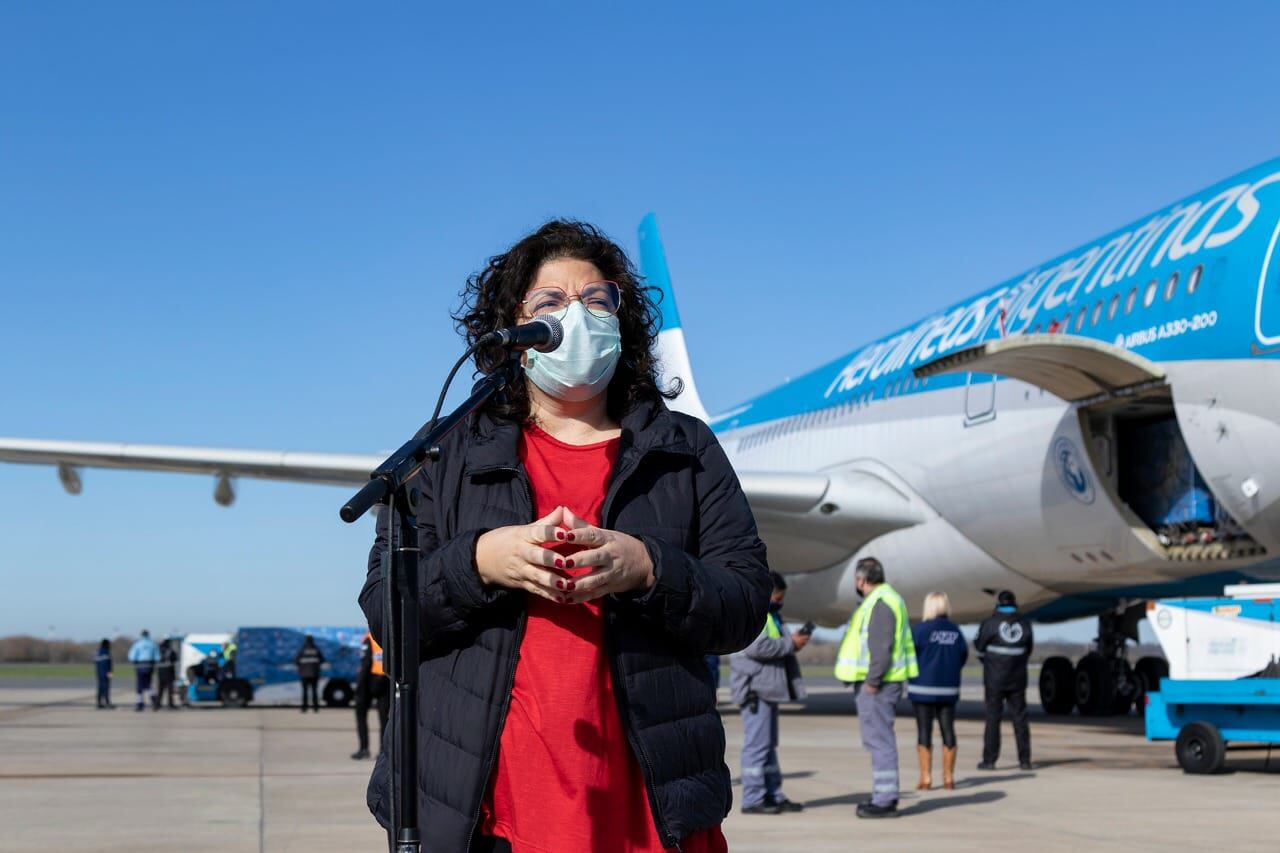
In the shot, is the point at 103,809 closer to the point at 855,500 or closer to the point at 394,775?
the point at 394,775

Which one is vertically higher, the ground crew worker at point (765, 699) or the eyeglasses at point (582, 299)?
the eyeglasses at point (582, 299)

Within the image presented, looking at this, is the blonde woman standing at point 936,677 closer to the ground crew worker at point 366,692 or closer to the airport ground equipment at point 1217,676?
the airport ground equipment at point 1217,676

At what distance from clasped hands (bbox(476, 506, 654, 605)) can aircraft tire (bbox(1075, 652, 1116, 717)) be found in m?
15.7

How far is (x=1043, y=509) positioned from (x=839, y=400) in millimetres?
4775

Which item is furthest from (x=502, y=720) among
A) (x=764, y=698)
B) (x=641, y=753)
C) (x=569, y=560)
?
(x=764, y=698)

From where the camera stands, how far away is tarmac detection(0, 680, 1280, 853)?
6898mm

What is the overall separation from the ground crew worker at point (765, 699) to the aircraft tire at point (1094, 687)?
29.0 ft

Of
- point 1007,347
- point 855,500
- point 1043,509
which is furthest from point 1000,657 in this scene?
point 855,500

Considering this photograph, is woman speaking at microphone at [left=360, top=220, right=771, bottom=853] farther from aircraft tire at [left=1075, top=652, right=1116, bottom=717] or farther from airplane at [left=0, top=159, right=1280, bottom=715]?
aircraft tire at [left=1075, top=652, right=1116, bottom=717]

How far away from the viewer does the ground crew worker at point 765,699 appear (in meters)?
8.26

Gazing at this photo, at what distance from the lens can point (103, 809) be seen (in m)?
8.05

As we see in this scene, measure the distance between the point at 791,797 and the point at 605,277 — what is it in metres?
7.19

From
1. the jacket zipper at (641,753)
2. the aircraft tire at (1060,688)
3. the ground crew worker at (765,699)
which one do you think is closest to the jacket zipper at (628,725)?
the jacket zipper at (641,753)

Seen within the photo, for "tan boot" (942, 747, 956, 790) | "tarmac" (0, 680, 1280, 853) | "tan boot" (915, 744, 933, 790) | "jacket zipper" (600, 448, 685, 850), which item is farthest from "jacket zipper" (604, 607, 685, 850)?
"tan boot" (915, 744, 933, 790)
